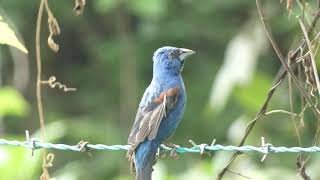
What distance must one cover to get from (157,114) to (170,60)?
635 millimetres

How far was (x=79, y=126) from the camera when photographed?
9.84 metres

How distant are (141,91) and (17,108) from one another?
334 centimetres

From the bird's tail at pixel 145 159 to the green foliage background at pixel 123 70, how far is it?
329cm

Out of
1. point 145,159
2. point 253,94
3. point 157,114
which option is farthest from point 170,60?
point 253,94

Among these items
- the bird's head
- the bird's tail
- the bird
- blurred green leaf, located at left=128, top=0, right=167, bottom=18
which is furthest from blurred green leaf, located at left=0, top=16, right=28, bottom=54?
blurred green leaf, located at left=128, top=0, right=167, bottom=18

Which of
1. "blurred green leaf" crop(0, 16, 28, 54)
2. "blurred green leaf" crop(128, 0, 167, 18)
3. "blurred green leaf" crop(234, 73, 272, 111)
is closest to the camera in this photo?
"blurred green leaf" crop(0, 16, 28, 54)

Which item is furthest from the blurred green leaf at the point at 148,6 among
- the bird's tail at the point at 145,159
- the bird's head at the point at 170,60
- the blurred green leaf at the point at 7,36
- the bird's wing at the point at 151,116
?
the blurred green leaf at the point at 7,36

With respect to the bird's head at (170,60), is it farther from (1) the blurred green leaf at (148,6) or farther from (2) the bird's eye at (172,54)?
(1) the blurred green leaf at (148,6)

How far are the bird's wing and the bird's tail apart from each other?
0.11 m

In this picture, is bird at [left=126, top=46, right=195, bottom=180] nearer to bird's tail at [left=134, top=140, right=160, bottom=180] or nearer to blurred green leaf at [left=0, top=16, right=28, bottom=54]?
bird's tail at [left=134, top=140, right=160, bottom=180]

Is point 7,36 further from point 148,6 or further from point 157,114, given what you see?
point 148,6

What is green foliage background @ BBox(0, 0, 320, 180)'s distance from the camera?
32.1 feet

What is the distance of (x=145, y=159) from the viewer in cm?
563

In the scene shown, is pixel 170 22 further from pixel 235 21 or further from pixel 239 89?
pixel 239 89
